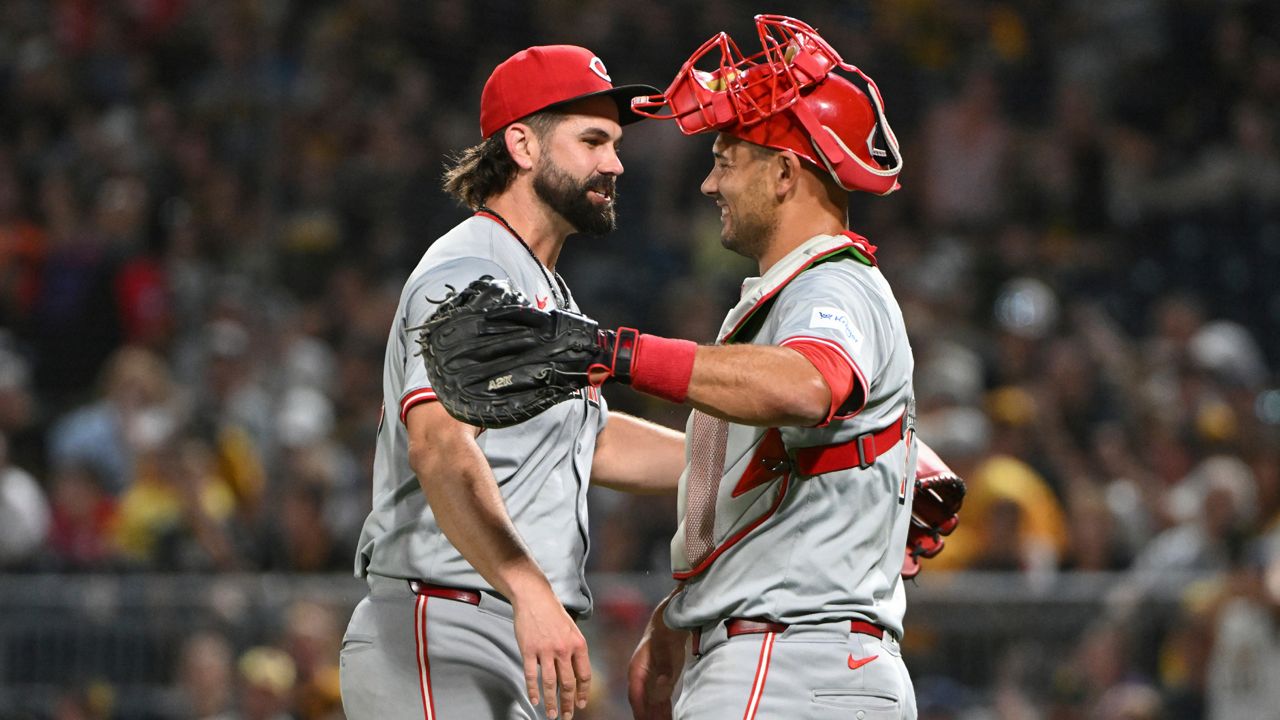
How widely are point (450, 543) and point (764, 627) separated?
2.50 ft

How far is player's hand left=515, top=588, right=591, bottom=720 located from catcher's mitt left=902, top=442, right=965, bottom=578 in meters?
0.89

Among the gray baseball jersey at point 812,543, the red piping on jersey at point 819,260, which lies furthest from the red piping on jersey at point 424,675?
the red piping on jersey at point 819,260

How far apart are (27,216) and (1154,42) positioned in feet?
24.6

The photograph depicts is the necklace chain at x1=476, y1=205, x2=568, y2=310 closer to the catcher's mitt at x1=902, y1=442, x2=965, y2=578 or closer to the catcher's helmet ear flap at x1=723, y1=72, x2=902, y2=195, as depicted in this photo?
the catcher's helmet ear flap at x1=723, y1=72, x2=902, y2=195

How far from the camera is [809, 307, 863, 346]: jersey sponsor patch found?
3.12 m

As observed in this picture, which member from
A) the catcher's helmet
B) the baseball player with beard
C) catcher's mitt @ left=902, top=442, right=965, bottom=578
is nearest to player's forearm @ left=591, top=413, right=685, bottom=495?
the baseball player with beard

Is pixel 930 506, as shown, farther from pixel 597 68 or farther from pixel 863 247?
pixel 597 68

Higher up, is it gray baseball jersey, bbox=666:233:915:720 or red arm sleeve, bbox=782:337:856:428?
red arm sleeve, bbox=782:337:856:428

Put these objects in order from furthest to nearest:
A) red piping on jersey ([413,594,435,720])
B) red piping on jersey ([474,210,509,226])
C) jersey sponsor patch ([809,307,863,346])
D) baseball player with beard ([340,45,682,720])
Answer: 1. red piping on jersey ([474,210,509,226])
2. red piping on jersey ([413,594,435,720])
3. baseball player with beard ([340,45,682,720])
4. jersey sponsor patch ([809,307,863,346])

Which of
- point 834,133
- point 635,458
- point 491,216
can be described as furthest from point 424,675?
point 834,133

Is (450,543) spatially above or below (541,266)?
below

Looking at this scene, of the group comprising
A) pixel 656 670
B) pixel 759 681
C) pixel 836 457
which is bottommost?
pixel 656 670

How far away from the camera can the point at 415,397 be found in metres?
3.53

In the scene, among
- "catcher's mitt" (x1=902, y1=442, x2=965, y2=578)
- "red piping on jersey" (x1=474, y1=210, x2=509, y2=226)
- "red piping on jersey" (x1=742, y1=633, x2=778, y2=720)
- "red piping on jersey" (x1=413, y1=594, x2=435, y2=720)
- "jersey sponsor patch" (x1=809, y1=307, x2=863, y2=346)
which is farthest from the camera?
"red piping on jersey" (x1=474, y1=210, x2=509, y2=226)
